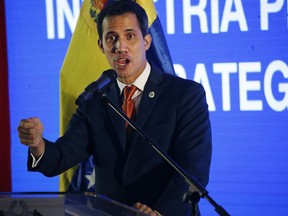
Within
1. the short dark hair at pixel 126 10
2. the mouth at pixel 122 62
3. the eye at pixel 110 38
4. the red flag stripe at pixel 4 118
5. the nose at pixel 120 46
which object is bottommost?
the red flag stripe at pixel 4 118

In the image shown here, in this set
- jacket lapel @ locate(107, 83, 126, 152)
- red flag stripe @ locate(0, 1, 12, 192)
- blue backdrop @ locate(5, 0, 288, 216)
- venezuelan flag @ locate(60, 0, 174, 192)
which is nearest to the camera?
jacket lapel @ locate(107, 83, 126, 152)

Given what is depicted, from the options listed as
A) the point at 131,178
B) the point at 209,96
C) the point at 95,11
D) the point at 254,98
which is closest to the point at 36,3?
the point at 95,11

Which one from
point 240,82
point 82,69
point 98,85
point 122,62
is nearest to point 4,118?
point 82,69

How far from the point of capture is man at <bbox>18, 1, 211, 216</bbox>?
2.15m

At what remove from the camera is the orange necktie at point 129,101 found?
7.60 ft

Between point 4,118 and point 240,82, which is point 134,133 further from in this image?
point 4,118

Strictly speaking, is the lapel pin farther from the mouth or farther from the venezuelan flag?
the venezuelan flag

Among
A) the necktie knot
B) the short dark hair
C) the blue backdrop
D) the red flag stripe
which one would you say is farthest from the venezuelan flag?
the necktie knot

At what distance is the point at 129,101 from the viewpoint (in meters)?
2.33

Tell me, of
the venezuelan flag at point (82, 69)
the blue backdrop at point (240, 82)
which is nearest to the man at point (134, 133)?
the venezuelan flag at point (82, 69)

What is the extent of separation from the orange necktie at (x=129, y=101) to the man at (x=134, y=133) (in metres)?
0.02

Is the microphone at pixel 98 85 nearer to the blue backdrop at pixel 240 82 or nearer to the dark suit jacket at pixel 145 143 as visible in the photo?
the dark suit jacket at pixel 145 143

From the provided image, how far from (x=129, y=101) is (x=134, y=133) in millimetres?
150

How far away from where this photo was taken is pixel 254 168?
Answer: 3.34m
